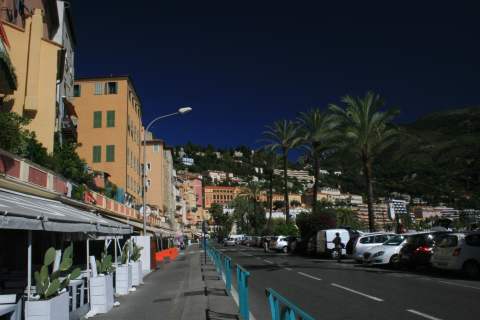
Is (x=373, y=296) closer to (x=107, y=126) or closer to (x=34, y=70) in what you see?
(x=34, y=70)

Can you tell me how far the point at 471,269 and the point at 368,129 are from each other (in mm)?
19510

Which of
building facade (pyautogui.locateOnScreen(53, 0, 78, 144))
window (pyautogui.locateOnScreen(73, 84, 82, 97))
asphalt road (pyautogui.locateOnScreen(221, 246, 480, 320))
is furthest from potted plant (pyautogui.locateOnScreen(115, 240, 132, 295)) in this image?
window (pyautogui.locateOnScreen(73, 84, 82, 97))

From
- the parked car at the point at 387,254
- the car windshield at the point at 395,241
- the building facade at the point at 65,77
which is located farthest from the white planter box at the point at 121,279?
the car windshield at the point at 395,241

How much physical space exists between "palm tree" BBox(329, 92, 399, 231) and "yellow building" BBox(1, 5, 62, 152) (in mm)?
21187

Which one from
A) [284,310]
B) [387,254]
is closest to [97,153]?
[387,254]

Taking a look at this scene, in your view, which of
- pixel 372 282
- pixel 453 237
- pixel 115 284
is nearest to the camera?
pixel 115 284

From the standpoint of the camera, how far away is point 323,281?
17312 mm

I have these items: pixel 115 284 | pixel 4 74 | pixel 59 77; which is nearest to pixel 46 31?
pixel 59 77

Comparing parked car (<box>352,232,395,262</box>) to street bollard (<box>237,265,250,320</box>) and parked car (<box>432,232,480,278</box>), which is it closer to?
parked car (<box>432,232,480,278</box>)

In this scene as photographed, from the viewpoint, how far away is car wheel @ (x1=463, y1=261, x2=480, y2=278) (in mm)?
18094

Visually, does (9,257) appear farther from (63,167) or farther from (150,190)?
(150,190)

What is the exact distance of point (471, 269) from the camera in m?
18.3

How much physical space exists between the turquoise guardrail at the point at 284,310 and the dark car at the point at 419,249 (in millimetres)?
18505

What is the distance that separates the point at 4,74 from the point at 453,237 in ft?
57.1
